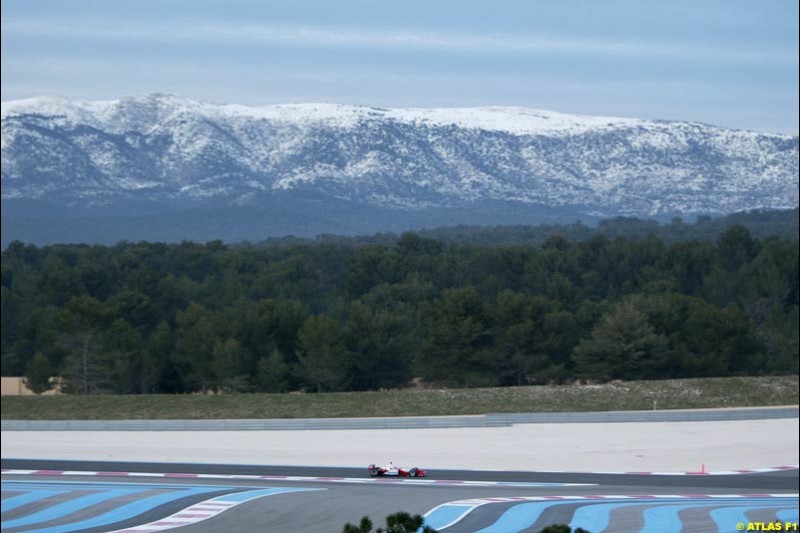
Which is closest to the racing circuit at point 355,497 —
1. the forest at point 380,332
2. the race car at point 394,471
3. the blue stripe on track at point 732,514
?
the blue stripe on track at point 732,514

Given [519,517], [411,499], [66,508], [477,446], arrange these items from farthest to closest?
[477,446]
[411,499]
[66,508]
[519,517]

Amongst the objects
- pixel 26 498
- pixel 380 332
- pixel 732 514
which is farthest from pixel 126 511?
pixel 380 332

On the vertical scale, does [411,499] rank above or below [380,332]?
below

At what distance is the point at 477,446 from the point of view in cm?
3512

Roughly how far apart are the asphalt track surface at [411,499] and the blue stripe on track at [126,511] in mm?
47

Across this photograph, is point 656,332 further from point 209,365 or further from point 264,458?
point 264,458

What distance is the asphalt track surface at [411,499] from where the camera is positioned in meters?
22.6

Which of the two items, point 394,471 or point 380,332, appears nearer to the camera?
point 394,471

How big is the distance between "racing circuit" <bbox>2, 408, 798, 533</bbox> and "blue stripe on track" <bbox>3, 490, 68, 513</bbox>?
30mm

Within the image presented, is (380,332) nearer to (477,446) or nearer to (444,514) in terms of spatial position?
(477,446)

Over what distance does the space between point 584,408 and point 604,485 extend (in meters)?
14.8

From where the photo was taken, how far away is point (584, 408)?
43031mm

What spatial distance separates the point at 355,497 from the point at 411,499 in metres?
1.17

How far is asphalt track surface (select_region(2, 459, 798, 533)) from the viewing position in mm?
22562
